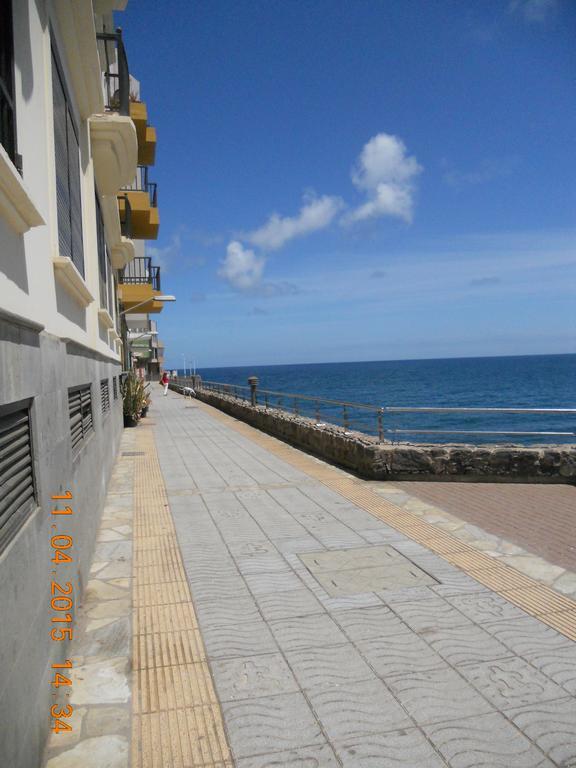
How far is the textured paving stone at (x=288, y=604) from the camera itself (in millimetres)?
4941

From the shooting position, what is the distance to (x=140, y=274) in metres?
22.5

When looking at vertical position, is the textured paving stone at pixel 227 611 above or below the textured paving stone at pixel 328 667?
above

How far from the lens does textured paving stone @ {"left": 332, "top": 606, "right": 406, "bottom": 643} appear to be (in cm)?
455

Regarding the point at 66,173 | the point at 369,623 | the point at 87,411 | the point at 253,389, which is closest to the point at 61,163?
the point at 66,173

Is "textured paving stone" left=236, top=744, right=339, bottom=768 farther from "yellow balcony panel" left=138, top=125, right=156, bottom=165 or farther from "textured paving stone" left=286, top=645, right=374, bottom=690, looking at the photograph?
"yellow balcony panel" left=138, top=125, right=156, bottom=165

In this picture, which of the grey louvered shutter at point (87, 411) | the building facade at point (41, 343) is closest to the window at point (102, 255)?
the building facade at point (41, 343)

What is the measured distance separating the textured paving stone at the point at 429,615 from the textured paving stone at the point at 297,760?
159 centimetres

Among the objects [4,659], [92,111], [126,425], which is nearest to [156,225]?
[126,425]

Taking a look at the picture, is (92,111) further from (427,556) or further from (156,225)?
(156,225)

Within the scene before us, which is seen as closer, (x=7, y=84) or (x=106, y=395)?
(x=7, y=84)

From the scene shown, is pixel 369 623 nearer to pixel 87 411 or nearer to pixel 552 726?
pixel 552 726

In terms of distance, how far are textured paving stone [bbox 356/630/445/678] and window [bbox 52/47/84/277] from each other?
13.2 ft

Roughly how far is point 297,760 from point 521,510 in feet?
19.0

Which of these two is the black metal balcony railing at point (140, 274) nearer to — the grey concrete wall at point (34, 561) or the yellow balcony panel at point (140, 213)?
the yellow balcony panel at point (140, 213)
